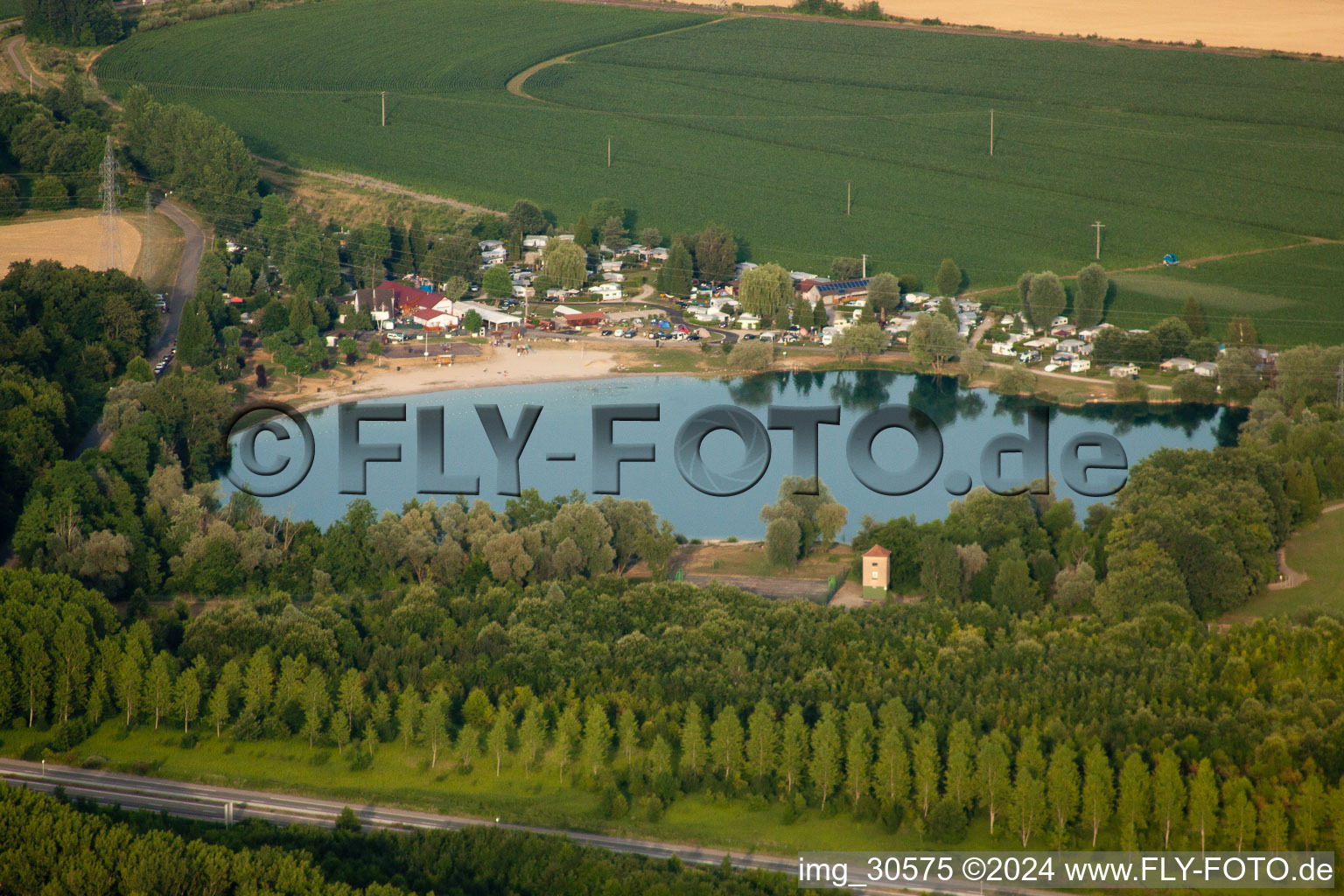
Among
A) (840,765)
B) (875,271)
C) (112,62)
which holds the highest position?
(112,62)

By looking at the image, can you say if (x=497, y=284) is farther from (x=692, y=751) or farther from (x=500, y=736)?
(x=692, y=751)

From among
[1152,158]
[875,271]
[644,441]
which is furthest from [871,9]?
[644,441]

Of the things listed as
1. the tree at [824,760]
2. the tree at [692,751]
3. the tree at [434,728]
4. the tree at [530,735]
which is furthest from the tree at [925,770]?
the tree at [434,728]

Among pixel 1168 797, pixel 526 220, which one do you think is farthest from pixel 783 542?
pixel 526 220

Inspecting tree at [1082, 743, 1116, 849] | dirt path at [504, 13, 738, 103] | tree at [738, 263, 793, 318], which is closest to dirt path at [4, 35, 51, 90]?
dirt path at [504, 13, 738, 103]

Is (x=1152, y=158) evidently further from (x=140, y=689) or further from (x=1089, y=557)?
(x=140, y=689)

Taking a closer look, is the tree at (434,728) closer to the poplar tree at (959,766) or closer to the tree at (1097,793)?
the poplar tree at (959,766)

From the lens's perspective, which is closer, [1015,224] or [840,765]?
[840,765]
